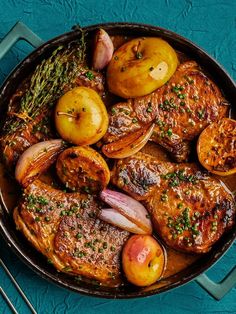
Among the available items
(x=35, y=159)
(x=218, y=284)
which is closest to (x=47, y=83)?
(x=35, y=159)

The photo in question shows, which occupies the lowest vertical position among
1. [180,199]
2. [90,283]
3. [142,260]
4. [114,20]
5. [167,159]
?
[90,283]

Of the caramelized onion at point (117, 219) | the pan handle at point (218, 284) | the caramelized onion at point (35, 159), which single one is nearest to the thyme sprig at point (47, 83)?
the caramelized onion at point (35, 159)

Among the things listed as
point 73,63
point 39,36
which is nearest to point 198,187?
point 73,63

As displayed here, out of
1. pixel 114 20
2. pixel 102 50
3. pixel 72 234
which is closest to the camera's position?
pixel 102 50

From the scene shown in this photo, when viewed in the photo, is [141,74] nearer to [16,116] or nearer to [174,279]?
[16,116]

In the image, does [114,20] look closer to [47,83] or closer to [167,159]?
[47,83]
